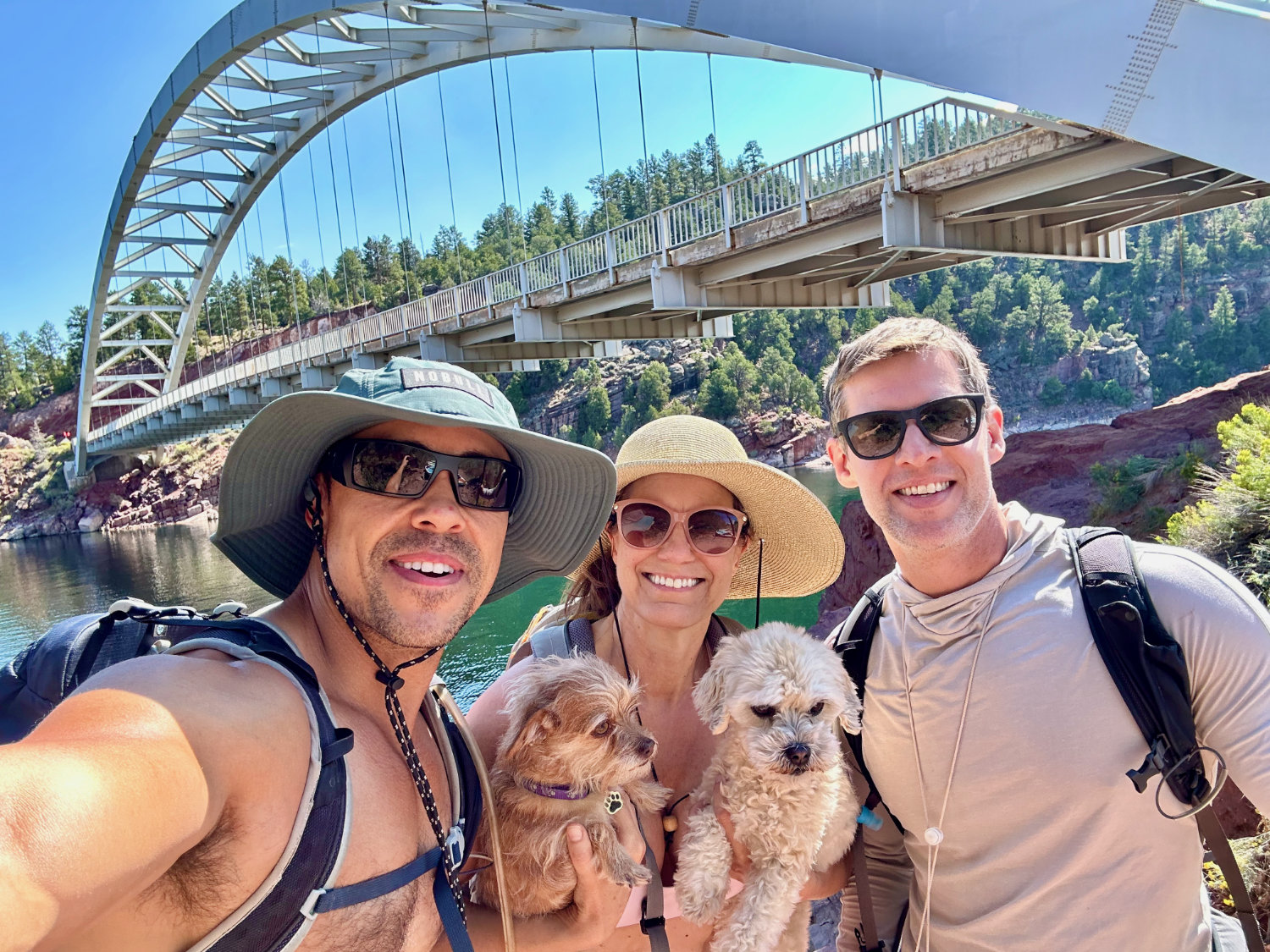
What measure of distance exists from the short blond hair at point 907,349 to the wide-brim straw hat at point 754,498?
376mm

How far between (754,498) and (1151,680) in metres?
1.27

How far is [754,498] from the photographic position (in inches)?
105

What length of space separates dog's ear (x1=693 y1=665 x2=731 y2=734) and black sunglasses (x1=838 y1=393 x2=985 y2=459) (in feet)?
2.65

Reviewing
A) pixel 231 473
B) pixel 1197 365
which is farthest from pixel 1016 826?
pixel 1197 365

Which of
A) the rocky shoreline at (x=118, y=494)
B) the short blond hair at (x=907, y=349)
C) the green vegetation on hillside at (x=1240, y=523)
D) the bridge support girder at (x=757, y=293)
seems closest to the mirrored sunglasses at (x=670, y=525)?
the short blond hair at (x=907, y=349)

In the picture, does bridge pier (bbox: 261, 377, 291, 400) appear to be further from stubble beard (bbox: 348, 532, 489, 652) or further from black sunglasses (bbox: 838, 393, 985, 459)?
black sunglasses (bbox: 838, 393, 985, 459)

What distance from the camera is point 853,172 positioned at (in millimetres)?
12719

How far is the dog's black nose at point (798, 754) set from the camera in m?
2.16

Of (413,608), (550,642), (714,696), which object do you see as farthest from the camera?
(550,642)

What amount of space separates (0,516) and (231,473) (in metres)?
68.9

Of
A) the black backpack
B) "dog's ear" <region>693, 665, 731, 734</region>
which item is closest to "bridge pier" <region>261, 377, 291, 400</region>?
"dog's ear" <region>693, 665, 731, 734</region>

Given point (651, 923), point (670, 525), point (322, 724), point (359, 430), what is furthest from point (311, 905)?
point (670, 525)

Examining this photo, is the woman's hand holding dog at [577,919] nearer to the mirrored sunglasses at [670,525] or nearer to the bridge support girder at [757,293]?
the mirrored sunglasses at [670,525]

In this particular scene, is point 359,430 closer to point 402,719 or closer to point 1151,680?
point 402,719
